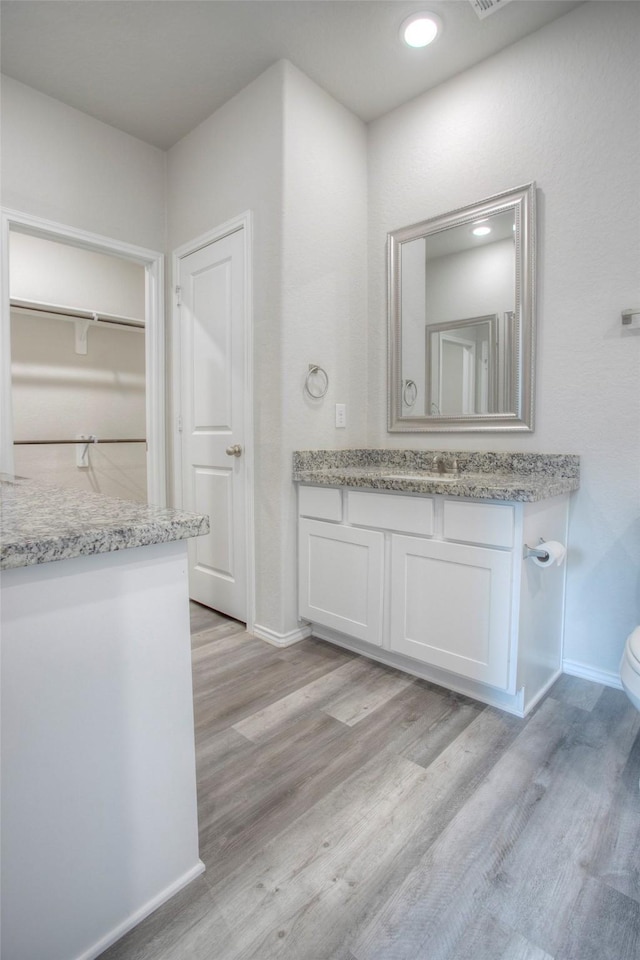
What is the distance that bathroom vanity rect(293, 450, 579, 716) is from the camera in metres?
1.67

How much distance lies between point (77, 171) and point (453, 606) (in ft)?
9.15

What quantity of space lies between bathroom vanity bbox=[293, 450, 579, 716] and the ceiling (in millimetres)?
1746

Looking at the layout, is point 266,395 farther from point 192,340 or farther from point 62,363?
point 62,363

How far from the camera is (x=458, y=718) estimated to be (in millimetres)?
1725

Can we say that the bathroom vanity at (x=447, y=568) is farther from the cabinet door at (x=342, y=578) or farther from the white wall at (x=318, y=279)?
the white wall at (x=318, y=279)

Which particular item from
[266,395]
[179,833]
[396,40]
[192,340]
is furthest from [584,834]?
[396,40]

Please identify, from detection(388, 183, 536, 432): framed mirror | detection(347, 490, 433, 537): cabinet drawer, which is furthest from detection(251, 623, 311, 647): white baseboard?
detection(388, 183, 536, 432): framed mirror

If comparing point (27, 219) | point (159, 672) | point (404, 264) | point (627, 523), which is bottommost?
point (159, 672)

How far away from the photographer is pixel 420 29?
6.49 ft

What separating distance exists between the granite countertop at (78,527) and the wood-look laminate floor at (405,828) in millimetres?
805

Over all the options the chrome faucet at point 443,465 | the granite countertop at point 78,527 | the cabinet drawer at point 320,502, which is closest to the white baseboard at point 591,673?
the chrome faucet at point 443,465

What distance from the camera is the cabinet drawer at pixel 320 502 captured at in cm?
217

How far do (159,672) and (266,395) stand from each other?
1.56 metres

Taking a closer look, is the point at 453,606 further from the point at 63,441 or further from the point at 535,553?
the point at 63,441
